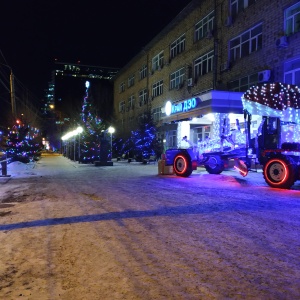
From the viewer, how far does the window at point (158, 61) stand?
38.6 metres

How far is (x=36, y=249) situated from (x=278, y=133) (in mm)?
10686

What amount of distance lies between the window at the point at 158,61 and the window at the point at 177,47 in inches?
120

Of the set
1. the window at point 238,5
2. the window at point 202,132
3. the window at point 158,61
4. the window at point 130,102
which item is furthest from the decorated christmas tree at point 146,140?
the window at point 130,102

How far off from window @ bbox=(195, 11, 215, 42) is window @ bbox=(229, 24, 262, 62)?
3.52 m

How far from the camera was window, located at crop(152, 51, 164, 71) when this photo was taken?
38.6 m

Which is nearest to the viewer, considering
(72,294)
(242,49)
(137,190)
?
(72,294)

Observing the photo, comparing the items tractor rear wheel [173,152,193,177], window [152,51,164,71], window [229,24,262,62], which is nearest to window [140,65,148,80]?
window [152,51,164,71]

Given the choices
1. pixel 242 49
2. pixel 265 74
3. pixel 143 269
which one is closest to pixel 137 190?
pixel 143 269

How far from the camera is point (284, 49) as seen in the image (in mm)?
19031

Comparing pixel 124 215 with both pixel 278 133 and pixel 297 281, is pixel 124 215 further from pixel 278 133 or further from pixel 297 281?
pixel 278 133

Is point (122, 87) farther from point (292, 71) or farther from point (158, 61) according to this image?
point (292, 71)

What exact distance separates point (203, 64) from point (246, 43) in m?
5.82

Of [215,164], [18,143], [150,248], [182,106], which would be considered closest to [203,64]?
[182,106]

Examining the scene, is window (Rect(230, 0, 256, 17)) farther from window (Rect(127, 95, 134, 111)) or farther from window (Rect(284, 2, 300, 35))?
window (Rect(127, 95, 134, 111))
